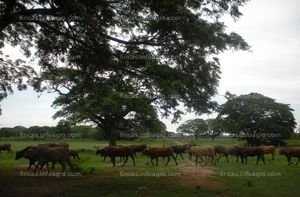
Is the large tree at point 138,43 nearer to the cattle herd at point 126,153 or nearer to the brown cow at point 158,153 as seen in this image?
the cattle herd at point 126,153

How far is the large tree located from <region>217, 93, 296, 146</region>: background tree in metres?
41.2

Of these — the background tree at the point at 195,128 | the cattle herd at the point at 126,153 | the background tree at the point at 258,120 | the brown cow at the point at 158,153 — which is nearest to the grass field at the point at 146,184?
the cattle herd at the point at 126,153

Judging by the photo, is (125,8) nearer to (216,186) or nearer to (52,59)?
(52,59)

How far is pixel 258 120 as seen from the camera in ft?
190

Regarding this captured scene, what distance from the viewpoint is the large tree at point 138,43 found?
13.8 m

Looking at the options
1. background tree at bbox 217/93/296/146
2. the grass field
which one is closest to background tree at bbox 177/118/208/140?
background tree at bbox 217/93/296/146

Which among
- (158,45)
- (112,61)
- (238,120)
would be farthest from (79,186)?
(238,120)

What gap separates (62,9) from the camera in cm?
1357

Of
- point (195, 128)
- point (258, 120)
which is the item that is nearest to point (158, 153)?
point (258, 120)

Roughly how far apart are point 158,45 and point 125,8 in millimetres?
1923

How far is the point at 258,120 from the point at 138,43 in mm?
46384

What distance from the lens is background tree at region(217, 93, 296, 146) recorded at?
56531 millimetres

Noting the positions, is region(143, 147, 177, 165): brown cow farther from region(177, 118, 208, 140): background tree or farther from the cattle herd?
region(177, 118, 208, 140): background tree

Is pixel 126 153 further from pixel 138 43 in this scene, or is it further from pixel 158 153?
pixel 138 43
